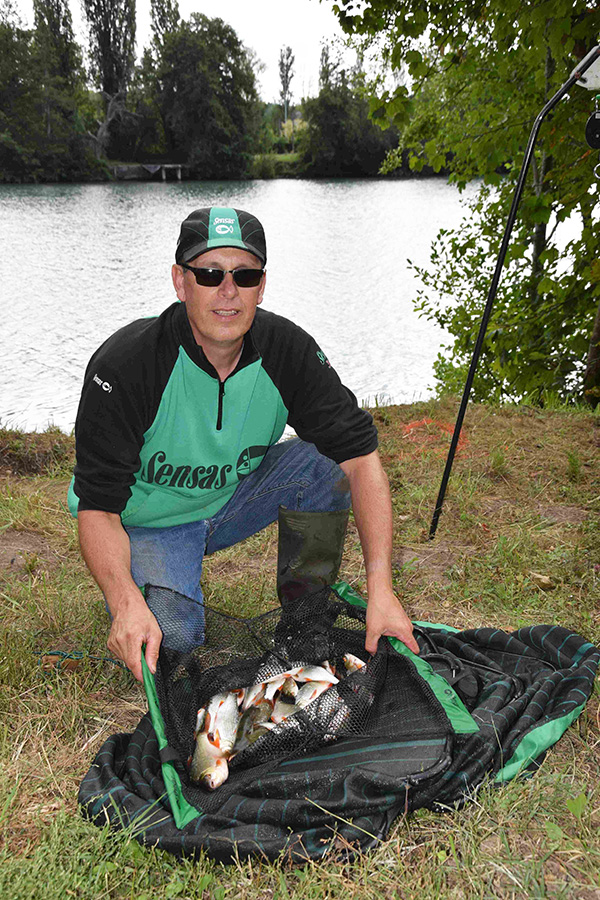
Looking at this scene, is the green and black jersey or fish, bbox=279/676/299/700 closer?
fish, bbox=279/676/299/700

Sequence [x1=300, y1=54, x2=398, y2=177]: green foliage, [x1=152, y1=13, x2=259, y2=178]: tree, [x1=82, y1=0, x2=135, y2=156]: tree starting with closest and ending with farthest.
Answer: [x1=152, y1=13, x2=259, y2=178]: tree → [x1=82, y1=0, x2=135, y2=156]: tree → [x1=300, y1=54, x2=398, y2=177]: green foliage

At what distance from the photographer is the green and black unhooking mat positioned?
1521 mm

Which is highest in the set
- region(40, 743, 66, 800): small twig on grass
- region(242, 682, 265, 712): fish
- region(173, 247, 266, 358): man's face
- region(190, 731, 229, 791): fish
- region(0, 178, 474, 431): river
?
region(173, 247, 266, 358): man's face

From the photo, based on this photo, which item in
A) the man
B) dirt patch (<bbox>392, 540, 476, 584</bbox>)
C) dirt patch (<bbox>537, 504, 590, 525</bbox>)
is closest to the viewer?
the man

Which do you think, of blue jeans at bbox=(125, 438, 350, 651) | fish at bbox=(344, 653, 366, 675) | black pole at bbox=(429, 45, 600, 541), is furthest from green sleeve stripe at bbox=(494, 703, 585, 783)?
black pole at bbox=(429, 45, 600, 541)

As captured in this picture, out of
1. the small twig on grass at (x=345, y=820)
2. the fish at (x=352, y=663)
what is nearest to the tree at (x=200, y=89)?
the fish at (x=352, y=663)

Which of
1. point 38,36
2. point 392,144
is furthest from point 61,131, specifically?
point 392,144

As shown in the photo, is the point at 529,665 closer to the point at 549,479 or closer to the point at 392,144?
the point at 549,479

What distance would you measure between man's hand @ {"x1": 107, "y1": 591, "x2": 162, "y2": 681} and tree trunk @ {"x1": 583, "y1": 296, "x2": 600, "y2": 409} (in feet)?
14.3

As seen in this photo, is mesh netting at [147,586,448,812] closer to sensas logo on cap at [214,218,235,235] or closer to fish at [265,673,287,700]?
fish at [265,673,287,700]

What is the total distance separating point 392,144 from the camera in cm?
3253

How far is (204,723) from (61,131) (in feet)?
101

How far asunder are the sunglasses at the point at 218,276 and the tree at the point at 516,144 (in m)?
2.38

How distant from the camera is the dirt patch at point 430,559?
2.82 meters
